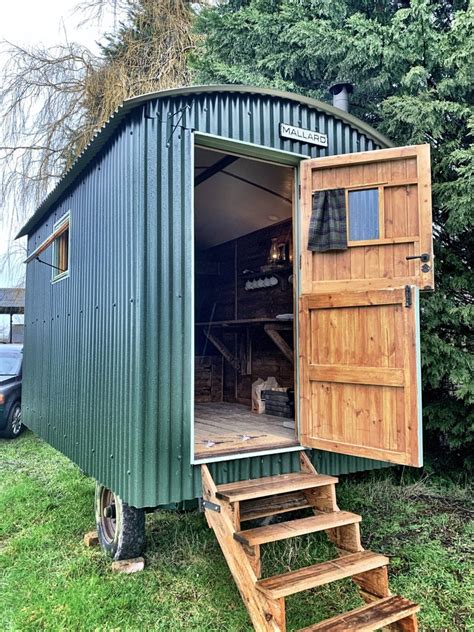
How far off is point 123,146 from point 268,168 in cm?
172

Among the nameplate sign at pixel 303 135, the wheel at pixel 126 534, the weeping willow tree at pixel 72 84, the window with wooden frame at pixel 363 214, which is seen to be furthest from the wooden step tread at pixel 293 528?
the weeping willow tree at pixel 72 84

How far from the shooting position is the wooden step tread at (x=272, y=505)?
9.57 ft

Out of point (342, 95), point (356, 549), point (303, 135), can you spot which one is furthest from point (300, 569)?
point (342, 95)

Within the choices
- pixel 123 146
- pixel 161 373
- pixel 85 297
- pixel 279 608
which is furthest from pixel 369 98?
pixel 279 608

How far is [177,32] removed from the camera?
25.0 ft

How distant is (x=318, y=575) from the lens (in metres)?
2.39

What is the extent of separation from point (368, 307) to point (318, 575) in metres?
1.55

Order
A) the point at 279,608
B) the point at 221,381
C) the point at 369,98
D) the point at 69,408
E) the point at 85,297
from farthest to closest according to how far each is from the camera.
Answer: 1. the point at 221,381
2. the point at 369,98
3. the point at 69,408
4. the point at 85,297
5. the point at 279,608

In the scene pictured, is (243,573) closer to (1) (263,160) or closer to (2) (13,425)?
(1) (263,160)

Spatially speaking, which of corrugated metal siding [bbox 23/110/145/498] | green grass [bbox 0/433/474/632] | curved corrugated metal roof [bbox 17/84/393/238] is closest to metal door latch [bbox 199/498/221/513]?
corrugated metal siding [bbox 23/110/145/498]

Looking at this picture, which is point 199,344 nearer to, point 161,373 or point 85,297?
point 85,297

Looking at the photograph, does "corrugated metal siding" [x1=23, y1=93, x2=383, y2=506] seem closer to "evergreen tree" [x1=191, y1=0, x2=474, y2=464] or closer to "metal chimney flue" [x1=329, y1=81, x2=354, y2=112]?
"metal chimney flue" [x1=329, y1=81, x2=354, y2=112]

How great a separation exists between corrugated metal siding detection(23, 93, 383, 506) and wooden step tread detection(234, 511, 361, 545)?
458mm

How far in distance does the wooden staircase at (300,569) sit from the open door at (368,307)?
385mm
